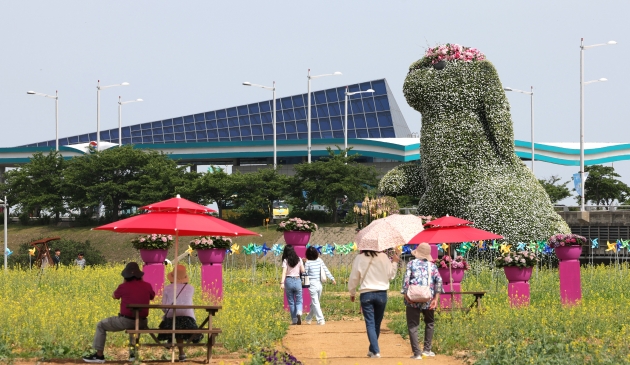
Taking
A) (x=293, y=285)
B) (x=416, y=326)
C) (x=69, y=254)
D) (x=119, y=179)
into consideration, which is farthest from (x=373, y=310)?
(x=119, y=179)

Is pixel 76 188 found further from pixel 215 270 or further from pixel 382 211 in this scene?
pixel 215 270

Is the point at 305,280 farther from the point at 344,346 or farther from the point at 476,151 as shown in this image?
the point at 476,151

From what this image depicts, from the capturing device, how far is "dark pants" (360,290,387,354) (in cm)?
1252

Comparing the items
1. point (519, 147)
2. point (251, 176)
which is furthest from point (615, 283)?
point (519, 147)

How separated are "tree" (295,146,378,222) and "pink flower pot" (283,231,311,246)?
90.9 feet

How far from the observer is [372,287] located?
12570 millimetres

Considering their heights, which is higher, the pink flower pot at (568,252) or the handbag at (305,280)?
the pink flower pot at (568,252)

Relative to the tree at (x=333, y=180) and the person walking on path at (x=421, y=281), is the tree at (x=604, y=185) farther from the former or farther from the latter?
the person walking on path at (x=421, y=281)

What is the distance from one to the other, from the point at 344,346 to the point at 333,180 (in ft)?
114

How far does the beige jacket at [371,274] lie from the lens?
1259 cm

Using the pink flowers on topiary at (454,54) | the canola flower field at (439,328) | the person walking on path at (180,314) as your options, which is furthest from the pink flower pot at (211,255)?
the pink flowers on topiary at (454,54)

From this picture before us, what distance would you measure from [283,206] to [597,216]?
2091 centimetres

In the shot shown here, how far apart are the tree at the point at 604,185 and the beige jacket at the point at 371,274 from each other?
56466mm

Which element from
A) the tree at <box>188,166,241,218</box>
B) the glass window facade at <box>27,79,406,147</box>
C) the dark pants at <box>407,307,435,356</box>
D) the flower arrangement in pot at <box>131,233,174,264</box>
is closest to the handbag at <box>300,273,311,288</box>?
the flower arrangement in pot at <box>131,233,174,264</box>
